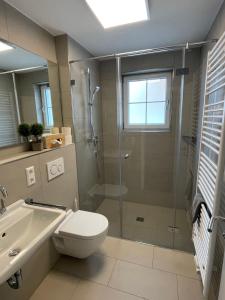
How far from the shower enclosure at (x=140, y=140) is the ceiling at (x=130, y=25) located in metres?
0.18

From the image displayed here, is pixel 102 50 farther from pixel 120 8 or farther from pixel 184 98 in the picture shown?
pixel 184 98

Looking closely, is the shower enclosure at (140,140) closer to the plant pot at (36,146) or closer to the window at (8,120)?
the plant pot at (36,146)

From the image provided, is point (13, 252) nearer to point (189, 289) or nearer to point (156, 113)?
point (189, 289)

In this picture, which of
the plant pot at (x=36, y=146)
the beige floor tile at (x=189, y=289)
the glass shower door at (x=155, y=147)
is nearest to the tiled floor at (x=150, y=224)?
the glass shower door at (x=155, y=147)

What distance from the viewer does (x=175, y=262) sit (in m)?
1.76

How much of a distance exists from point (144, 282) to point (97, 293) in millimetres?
433

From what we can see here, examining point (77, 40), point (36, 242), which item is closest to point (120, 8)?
point (77, 40)

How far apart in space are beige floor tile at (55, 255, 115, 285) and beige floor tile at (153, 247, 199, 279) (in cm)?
49

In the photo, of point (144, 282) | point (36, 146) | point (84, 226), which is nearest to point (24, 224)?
point (84, 226)

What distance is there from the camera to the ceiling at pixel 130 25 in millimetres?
1477

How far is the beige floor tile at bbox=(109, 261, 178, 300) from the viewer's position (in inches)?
57.5

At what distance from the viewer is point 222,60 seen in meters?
1.24

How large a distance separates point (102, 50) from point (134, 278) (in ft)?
9.05

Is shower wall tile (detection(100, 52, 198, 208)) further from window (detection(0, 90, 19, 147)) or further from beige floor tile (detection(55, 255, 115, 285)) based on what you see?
window (detection(0, 90, 19, 147))
